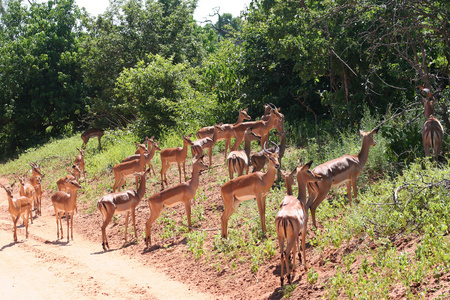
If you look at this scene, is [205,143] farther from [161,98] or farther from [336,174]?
[336,174]

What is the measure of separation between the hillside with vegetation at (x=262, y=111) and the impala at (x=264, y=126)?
2.75 feet

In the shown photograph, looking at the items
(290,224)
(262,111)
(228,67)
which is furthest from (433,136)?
(228,67)

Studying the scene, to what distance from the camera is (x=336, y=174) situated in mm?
8227

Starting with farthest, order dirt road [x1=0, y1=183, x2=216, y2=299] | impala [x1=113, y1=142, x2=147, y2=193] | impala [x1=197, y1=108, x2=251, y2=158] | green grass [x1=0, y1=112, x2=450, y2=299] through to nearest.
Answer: impala [x1=197, y1=108, x2=251, y2=158] < impala [x1=113, y1=142, x2=147, y2=193] < dirt road [x1=0, y1=183, x2=216, y2=299] < green grass [x1=0, y1=112, x2=450, y2=299]

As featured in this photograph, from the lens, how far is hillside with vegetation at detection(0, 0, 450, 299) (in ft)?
21.7

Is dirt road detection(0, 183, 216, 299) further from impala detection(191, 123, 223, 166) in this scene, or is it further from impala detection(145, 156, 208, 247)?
impala detection(191, 123, 223, 166)

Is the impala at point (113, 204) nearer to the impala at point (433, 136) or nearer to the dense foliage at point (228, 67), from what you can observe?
the dense foliage at point (228, 67)

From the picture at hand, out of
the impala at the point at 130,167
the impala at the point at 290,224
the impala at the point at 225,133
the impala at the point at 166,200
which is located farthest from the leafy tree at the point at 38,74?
the impala at the point at 290,224

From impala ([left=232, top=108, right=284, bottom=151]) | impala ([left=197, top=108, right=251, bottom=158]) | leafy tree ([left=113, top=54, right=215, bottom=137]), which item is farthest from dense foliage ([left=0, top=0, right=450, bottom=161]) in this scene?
impala ([left=197, top=108, right=251, bottom=158])

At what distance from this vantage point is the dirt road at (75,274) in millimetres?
7329

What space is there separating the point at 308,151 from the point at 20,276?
7.27 metres

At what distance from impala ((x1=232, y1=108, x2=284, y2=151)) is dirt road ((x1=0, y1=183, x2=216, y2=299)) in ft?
16.5

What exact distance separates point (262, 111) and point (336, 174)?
9.84 m

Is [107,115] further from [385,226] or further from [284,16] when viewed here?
[385,226]
